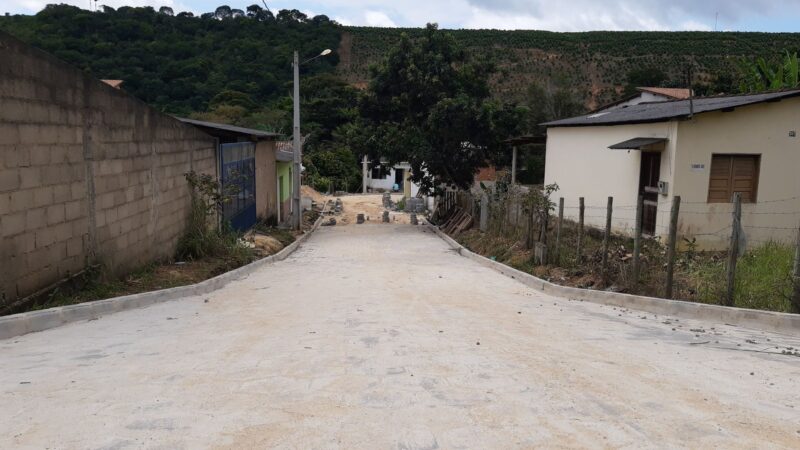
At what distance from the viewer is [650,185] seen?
16812mm

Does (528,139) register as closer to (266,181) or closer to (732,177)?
(732,177)

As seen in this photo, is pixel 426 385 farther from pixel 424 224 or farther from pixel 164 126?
pixel 424 224

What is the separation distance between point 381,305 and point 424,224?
69.9 feet

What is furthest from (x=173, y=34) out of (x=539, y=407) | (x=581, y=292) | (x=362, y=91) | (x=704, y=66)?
(x=539, y=407)

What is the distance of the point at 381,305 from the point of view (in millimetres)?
8828

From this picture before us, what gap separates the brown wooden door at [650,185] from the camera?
1645cm

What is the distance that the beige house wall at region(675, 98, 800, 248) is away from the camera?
49.4 feet

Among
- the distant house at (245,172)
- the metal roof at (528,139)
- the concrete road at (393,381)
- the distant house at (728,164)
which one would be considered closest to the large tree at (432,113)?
the metal roof at (528,139)

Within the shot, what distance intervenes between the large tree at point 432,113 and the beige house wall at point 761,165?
11.7m

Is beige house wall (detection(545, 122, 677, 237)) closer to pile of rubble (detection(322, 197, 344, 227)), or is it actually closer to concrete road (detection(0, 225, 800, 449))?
concrete road (detection(0, 225, 800, 449))

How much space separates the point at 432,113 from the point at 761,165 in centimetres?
1335

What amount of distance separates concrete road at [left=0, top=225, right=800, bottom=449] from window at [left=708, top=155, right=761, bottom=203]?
8.35 m

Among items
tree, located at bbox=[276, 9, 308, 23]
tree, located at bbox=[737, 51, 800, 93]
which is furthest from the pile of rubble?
tree, located at bbox=[276, 9, 308, 23]

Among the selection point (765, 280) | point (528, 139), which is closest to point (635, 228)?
point (765, 280)
